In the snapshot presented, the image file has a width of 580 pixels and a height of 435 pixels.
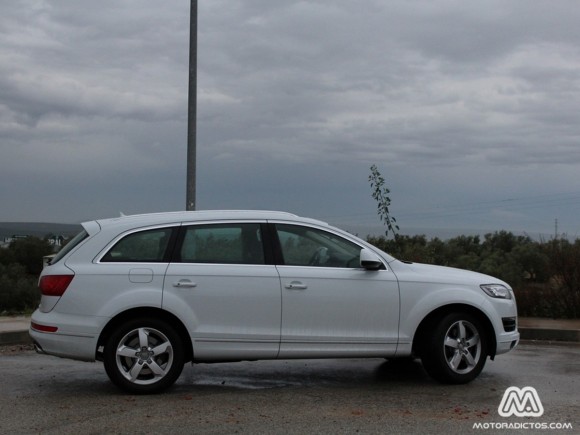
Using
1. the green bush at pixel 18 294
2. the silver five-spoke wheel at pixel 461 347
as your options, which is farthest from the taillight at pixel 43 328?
the green bush at pixel 18 294

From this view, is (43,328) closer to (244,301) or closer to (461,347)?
(244,301)

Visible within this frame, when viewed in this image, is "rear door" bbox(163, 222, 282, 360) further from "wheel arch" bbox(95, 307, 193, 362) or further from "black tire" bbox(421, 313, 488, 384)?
"black tire" bbox(421, 313, 488, 384)

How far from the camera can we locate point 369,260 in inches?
297

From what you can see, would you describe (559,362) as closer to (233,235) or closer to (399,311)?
(399,311)

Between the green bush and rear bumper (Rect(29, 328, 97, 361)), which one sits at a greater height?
rear bumper (Rect(29, 328, 97, 361))

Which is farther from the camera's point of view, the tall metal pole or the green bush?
the green bush

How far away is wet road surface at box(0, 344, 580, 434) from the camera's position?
6.23m

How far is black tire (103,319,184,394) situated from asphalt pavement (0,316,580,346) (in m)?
4.30

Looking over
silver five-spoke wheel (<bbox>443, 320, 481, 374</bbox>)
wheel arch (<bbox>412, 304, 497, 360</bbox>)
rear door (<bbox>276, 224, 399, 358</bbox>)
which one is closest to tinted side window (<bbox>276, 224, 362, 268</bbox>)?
rear door (<bbox>276, 224, 399, 358</bbox>)

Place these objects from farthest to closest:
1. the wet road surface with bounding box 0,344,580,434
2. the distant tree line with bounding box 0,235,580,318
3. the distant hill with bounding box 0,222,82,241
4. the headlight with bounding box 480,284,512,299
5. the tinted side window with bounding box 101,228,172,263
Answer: the distant hill with bounding box 0,222,82,241 < the distant tree line with bounding box 0,235,580,318 < the headlight with bounding box 480,284,512,299 < the tinted side window with bounding box 101,228,172,263 < the wet road surface with bounding box 0,344,580,434

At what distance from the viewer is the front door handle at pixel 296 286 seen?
7457 mm

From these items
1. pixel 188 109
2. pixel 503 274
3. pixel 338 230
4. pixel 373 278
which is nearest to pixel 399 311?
pixel 373 278

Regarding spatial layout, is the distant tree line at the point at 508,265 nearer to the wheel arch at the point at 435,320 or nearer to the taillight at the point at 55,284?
the wheel arch at the point at 435,320

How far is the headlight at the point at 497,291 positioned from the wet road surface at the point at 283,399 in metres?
0.87
